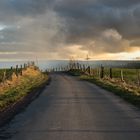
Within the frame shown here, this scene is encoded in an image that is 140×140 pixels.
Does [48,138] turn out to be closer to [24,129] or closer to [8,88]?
[24,129]

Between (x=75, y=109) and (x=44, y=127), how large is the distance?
4.81 m

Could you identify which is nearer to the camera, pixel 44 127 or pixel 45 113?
pixel 44 127

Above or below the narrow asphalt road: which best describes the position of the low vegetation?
below

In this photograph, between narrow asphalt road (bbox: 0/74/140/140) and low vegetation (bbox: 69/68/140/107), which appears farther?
low vegetation (bbox: 69/68/140/107)

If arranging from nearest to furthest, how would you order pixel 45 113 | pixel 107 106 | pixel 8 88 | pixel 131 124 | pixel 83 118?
pixel 131 124 → pixel 83 118 → pixel 45 113 → pixel 107 106 → pixel 8 88

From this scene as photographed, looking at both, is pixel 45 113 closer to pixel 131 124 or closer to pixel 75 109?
pixel 75 109

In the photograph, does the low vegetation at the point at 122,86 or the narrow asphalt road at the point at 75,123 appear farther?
the low vegetation at the point at 122,86

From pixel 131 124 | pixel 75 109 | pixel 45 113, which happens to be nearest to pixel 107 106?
pixel 75 109

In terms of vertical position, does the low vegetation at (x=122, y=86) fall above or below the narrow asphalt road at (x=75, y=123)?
below

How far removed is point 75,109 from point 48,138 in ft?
21.7

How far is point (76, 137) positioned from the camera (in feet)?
35.3

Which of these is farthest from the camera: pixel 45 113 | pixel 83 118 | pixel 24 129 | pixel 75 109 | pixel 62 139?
pixel 75 109

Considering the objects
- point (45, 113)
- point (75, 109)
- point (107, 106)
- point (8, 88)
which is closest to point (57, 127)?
point (45, 113)

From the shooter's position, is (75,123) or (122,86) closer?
(75,123)
